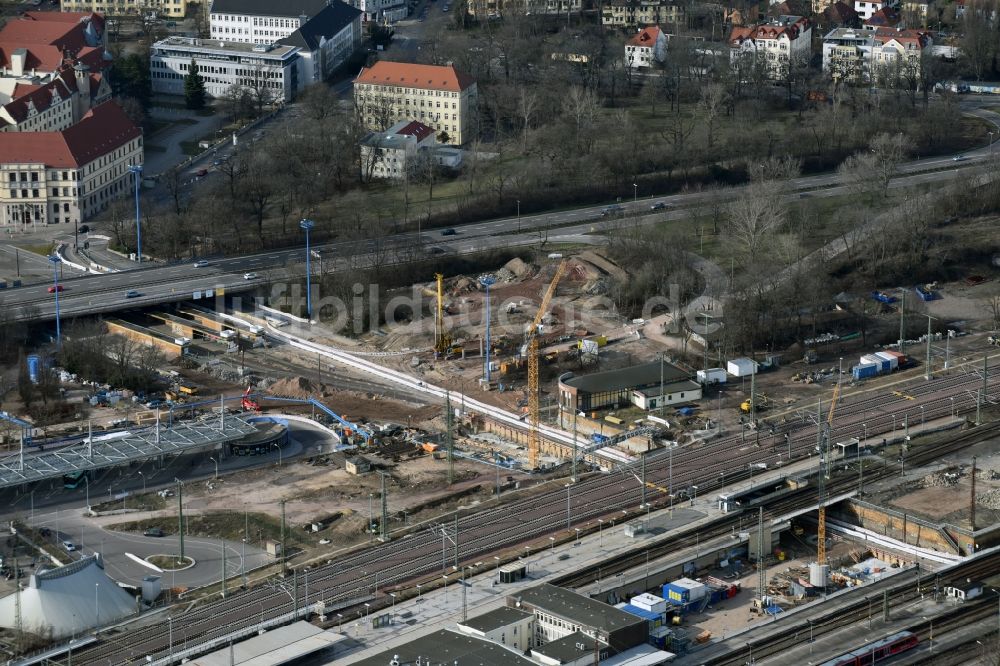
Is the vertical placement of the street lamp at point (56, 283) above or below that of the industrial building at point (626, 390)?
above

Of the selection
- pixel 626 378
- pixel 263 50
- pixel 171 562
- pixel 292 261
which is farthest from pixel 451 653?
pixel 263 50

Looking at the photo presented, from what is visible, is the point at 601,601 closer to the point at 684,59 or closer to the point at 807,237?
the point at 807,237

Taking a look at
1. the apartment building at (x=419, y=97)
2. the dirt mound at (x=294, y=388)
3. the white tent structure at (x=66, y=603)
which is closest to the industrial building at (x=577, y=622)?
the white tent structure at (x=66, y=603)

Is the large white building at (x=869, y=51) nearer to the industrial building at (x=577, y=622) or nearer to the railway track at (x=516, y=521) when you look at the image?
the railway track at (x=516, y=521)

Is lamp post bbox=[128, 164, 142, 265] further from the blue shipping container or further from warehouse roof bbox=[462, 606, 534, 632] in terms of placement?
warehouse roof bbox=[462, 606, 534, 632]

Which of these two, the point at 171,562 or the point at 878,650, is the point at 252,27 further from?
the point at 878,650

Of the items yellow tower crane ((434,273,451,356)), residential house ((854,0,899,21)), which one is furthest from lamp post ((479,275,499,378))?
residential house ((854,0,899,21))

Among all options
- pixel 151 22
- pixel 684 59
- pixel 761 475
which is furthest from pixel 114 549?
pixel 151 22
